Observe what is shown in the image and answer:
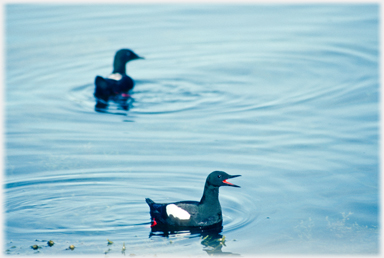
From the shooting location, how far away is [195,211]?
873 centimetres

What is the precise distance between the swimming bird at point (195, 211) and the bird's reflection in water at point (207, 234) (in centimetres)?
6

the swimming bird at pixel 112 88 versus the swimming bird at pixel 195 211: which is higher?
the swimming bird at pixel 112 88

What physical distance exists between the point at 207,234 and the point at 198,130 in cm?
443

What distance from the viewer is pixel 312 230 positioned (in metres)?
8.66

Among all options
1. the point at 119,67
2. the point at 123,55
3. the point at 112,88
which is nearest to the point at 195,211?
the point at 112,88

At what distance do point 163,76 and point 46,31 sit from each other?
6.52 metres

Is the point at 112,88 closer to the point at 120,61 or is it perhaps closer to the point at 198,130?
the point at 120,61

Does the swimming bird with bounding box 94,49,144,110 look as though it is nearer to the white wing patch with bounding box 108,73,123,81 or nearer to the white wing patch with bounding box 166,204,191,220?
the white wing patch with bounding box 108,73,123,81

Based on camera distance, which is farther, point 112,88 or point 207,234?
point 112,88

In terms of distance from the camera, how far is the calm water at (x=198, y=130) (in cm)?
866

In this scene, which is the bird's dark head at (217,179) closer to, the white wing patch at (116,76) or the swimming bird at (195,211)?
the swimming bird at (195,211)

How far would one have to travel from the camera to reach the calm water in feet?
28.4

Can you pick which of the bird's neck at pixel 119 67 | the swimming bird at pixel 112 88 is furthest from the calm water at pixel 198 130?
the bird's neck at pixel 119 67

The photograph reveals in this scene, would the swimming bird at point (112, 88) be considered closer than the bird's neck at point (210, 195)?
No
